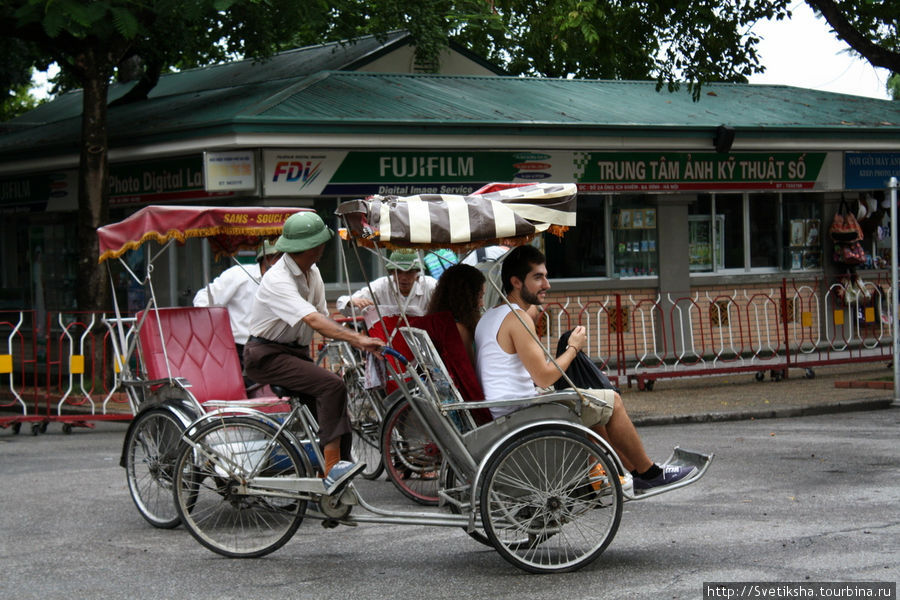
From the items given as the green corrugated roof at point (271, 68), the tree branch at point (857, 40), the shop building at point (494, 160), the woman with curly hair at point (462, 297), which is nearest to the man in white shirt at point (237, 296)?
the woman with curly hair at point (462, 297)

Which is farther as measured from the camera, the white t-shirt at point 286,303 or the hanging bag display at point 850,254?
the hanging bag display at point 850,254

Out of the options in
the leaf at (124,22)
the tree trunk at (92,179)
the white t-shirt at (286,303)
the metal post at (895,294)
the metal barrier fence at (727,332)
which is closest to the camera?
the white t-shirt at (286,303)

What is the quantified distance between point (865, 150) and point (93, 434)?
13282 millimetres

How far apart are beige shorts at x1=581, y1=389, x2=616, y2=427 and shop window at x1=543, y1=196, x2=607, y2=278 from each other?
11.5 metres

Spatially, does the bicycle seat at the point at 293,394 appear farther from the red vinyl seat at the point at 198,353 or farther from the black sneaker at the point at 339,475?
the black sneaker at the point at 339,475

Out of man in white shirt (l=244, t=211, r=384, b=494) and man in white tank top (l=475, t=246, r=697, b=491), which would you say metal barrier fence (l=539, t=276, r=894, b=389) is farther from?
man in white tank top (l=475, t=246, r=697, b=491)

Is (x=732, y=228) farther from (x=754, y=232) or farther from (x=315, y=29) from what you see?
(x=315, y=29)

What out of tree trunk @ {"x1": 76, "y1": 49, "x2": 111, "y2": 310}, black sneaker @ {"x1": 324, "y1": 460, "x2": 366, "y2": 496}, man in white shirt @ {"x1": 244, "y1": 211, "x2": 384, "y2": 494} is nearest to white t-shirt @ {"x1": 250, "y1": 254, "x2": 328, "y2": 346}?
man in white shirt @ {"x1": 244, "y1": 211, "x2": 384, "y2": 494}

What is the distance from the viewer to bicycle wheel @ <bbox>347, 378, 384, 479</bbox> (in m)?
9.07

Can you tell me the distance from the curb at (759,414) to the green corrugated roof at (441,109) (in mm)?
5250

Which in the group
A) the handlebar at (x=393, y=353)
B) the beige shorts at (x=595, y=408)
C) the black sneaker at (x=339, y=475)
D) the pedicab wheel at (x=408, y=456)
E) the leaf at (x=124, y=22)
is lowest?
the pedicab wheel at (x=408, y=456)

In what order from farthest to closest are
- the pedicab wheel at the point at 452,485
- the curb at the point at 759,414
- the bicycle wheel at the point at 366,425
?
the curb at the point at 759,414, the bicycle wheel at the point at 366,425, the pedicab wheel at the point at 452,485

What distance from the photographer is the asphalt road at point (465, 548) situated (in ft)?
20.1

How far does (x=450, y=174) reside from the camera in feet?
55.0
